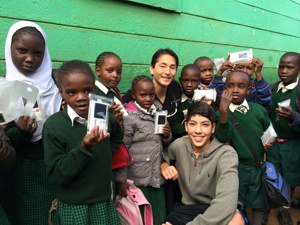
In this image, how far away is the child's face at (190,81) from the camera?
2.83 m

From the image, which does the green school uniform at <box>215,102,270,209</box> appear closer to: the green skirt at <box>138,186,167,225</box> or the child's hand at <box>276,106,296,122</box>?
the child's hand at <box>276,106,296,122</box>

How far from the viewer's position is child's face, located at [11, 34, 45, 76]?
6.15ft

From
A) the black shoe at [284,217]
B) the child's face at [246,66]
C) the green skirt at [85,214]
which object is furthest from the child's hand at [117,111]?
the black shoe at [284,217]

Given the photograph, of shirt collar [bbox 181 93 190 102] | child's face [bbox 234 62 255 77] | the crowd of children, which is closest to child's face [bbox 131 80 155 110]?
the crowd of children

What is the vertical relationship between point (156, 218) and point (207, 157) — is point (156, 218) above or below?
below

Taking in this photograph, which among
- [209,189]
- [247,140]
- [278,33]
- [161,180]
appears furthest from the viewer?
[278,33]

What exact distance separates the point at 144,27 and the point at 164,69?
0.88m

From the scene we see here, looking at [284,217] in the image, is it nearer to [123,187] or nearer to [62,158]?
[123,187]

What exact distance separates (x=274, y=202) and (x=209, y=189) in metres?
0.76

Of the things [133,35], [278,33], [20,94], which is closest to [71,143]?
[20,94]

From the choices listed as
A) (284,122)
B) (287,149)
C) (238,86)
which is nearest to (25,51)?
(238,86)

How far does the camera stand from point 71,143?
5.66 ft

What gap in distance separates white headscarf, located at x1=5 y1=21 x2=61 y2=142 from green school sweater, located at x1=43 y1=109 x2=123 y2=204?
270mm

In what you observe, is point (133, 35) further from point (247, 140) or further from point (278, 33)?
point (278, 33)
